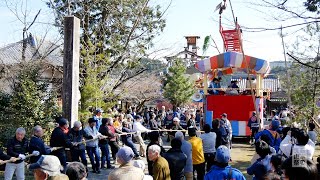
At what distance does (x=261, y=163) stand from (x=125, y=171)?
197 cm

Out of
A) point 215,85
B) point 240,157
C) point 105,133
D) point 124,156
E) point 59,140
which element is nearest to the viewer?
point 124,156

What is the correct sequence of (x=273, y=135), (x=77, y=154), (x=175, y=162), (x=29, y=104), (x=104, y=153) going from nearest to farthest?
(x=175, y=162) < (x=273, y=135) < (x=77, y=154) < (x=104, y=153) < (x=29, y=104)

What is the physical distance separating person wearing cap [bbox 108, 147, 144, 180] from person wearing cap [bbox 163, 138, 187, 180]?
6.67 feet

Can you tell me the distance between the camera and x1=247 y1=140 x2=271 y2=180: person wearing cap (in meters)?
5.67

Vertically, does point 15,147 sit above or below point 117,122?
below

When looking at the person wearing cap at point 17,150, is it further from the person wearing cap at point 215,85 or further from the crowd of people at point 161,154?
the person wearing cap at point 215,85

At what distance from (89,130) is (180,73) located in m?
26.1

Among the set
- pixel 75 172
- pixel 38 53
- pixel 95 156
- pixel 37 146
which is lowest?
pixel 95 156

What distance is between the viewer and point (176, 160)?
7.16 meters

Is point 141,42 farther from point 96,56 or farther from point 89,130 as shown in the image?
point 89,130

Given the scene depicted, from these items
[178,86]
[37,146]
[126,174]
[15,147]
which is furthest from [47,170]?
[178,86]

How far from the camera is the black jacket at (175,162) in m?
7.15

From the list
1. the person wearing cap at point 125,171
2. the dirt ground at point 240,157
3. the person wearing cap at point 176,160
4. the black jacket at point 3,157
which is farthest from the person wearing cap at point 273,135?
the black jacket at point 3,157

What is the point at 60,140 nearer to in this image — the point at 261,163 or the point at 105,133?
the point at 105,133
